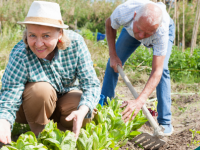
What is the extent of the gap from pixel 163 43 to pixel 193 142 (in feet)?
3.02

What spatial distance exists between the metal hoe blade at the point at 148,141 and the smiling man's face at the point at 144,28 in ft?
2.99

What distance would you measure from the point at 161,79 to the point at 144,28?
653 millimetres

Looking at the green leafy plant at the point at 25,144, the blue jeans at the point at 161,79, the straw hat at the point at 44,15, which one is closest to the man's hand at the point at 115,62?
the blue jeans at the point at 161,79

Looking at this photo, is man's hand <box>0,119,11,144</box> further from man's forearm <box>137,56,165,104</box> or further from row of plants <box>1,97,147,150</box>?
man's forearm <box>137,56,165,104</box>

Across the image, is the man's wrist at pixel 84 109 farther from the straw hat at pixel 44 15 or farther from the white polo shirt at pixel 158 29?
the white polo shirt at pixel 158 29

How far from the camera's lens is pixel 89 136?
1.75 meters

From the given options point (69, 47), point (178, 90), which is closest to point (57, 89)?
point (69, 47)

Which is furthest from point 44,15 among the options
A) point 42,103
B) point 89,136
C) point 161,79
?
point 161,79

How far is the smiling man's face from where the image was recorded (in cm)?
194

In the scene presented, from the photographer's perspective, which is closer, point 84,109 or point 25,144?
point 25,144

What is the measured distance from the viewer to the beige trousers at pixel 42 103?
6.06 ft

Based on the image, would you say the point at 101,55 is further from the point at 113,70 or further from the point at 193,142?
the point at 193,142

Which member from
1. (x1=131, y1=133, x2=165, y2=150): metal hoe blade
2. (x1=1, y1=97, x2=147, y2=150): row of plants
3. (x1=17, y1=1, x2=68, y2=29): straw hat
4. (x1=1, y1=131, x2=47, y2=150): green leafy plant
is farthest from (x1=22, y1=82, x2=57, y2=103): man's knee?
(x1=131, y1=133, x2=165, y2=150): metal hoe blade

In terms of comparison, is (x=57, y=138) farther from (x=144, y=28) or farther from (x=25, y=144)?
(x=144, y=28)
